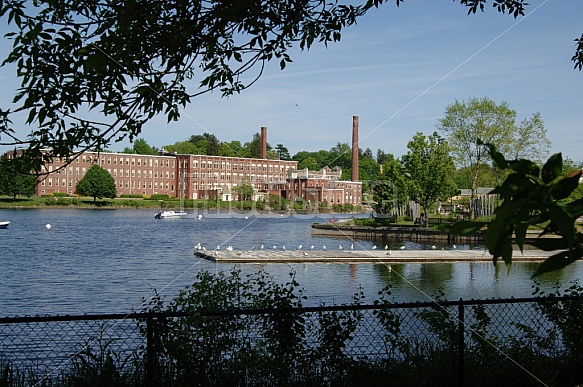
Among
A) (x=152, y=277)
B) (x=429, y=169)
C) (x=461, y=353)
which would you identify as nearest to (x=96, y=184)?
(x=429, y=169)

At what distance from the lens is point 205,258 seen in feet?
126

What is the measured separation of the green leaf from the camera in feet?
6.83

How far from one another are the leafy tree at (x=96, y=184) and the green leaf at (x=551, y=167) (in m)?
130

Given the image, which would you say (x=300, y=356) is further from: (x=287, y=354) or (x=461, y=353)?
(x=461, y=353)

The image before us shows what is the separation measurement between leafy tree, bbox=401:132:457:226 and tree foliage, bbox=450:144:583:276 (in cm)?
6213

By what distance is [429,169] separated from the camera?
63.4 m

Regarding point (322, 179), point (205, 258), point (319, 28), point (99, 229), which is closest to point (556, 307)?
point (319, 28)

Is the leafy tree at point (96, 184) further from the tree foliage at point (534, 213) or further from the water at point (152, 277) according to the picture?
the tree foliage at point (534, 213)

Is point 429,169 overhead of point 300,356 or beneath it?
overhead

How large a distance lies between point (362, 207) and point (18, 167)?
13034 cm

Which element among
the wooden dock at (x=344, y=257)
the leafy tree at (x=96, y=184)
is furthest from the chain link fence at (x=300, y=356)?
the leafy tree at (x=96, y=184)

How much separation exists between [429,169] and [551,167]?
6281 centimetres

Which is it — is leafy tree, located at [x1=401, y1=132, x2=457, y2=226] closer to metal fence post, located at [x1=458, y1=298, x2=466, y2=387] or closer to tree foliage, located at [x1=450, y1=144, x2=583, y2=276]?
metal fence post, located at [x1=458, y1=298, x2=466, y2=387]

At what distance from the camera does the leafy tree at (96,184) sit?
127 metres
